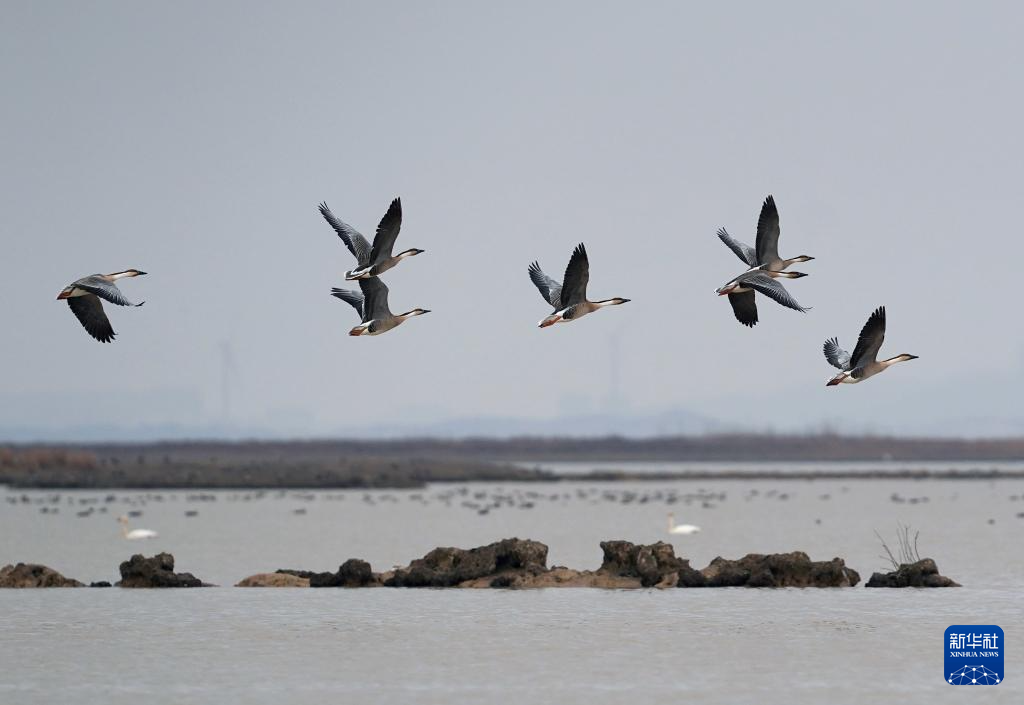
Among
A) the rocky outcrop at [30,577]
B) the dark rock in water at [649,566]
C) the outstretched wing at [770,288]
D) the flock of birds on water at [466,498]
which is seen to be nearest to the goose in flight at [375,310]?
the outstretched wing at [770,288]

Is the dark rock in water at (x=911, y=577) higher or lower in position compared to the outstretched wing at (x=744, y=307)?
lower

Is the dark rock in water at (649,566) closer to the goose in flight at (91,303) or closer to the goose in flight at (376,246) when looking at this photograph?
the goose in flight at (376,246)

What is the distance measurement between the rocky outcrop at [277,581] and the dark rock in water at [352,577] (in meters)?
0.33

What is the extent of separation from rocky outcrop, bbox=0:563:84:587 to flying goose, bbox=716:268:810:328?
13.6 metres

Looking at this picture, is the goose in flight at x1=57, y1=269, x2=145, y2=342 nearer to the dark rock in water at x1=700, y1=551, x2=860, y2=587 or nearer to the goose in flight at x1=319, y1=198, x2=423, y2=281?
the goose in flight at x1=319, y1=198, x2=423, y2=281

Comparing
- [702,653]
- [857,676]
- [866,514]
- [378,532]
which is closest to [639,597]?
[702,653]

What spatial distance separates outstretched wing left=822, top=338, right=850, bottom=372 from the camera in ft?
82.1

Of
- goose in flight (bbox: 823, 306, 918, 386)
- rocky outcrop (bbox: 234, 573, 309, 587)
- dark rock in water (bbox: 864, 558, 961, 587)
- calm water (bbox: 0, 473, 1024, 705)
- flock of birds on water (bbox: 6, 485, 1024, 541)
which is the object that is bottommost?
calm water (bbox: 0, 473, 1024, 705)

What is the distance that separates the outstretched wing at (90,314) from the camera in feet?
77.9

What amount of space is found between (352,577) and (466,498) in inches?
1742

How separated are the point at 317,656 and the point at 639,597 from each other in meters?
7.29

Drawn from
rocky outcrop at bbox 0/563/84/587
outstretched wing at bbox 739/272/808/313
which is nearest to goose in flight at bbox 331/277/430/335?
outstretched wing at bbox 739/272/808/313

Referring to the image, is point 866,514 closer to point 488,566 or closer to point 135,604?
point 488,566

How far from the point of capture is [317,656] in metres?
23.6
